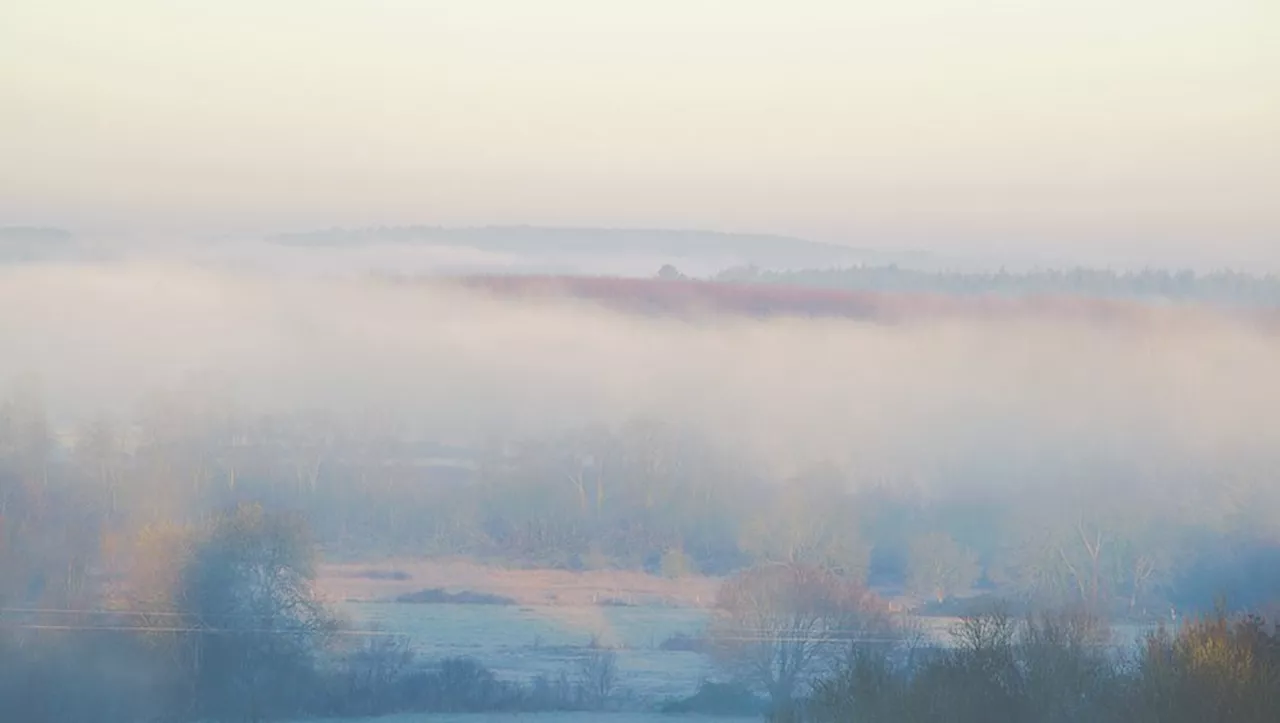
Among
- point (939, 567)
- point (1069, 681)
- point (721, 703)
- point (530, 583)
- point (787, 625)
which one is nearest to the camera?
point (1069, 681)

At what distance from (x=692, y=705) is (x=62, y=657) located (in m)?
14.2

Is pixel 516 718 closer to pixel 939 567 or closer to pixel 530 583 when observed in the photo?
pixel 530 583

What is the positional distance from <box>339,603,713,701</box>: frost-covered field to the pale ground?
1.06m

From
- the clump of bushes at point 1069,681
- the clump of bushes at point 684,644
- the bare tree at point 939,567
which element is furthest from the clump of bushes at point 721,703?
the clump of bushes at point 1069,681

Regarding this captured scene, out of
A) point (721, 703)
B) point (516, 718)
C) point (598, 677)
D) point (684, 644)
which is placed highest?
point (721, 703)

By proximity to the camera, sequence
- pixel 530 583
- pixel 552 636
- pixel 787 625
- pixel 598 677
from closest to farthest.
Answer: pixel 787 625 < pixel 598 677 < pixel 552 636 < pixel 530 583

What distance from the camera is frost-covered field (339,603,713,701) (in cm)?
3531

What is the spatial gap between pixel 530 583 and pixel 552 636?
294 inches

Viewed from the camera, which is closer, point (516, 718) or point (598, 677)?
point (516, 718)

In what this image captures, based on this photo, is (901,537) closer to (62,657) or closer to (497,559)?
(497,559)

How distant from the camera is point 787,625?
3356cm

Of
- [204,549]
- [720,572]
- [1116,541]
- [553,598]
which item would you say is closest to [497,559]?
[553,598]

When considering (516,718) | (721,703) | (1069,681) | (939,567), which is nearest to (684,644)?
(721,703)

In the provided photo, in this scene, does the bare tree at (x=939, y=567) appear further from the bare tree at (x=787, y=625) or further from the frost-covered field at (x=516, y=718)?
the frost-covered field at (x=516, y=718)
